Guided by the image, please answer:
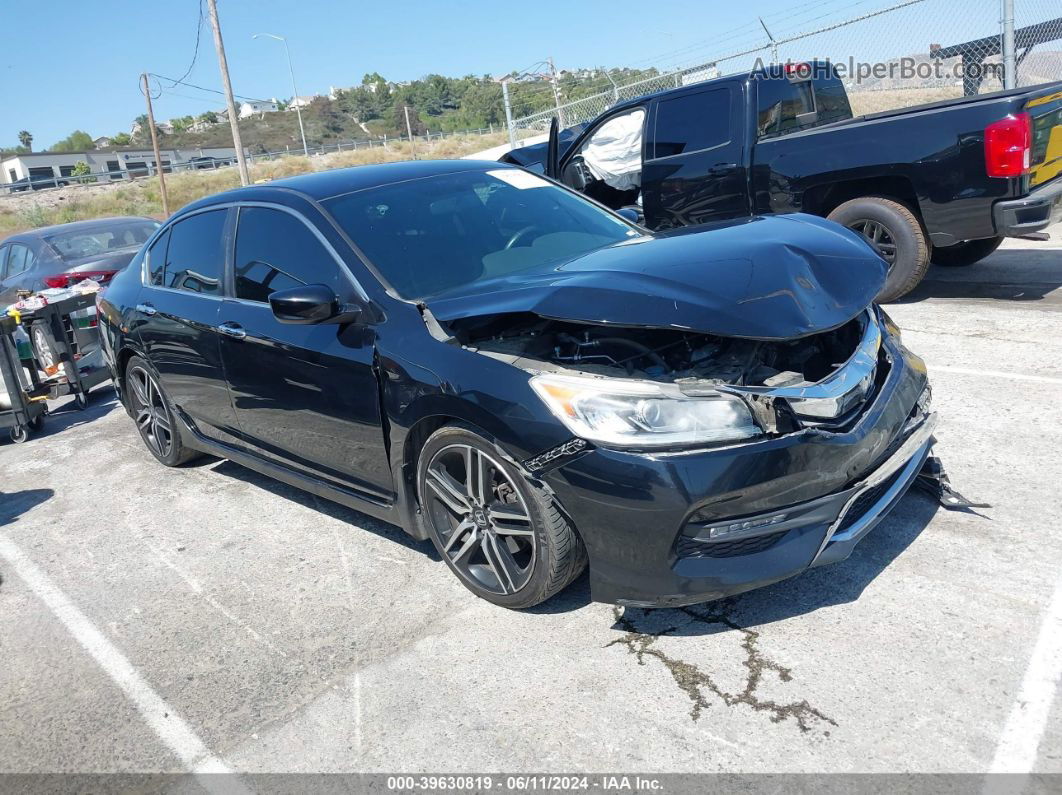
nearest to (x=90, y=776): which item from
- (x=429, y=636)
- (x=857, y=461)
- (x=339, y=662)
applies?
(x=339, y=662)

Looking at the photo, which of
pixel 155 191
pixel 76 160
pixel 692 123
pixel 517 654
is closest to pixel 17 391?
pixel 517 654

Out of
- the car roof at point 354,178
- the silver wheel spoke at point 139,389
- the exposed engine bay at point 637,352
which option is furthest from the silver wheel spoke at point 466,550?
the silver wheel spoke at point 139,389

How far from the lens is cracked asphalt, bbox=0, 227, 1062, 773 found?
8.46 ft

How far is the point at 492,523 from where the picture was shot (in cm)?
329

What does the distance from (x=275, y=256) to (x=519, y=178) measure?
1354 millimetres

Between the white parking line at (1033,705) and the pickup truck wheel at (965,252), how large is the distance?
5676 mm

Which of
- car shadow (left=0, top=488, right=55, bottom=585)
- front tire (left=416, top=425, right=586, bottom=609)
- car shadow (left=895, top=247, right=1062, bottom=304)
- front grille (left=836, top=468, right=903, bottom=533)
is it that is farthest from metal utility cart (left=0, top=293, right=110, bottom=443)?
car shadow (left=895, top=247, right=1062, bottom=304)

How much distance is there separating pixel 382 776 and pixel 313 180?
2.92m

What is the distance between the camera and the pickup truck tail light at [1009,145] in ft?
20.1

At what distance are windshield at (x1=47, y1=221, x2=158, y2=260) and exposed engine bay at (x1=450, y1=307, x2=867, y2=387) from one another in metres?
8.27

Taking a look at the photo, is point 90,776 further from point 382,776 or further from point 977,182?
point 977,182

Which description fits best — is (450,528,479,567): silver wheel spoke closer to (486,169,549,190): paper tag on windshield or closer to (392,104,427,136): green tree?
(486,169,549,190): paper tag on windshield

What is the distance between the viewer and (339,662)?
323cm

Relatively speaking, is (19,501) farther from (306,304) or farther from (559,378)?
(559,378)
